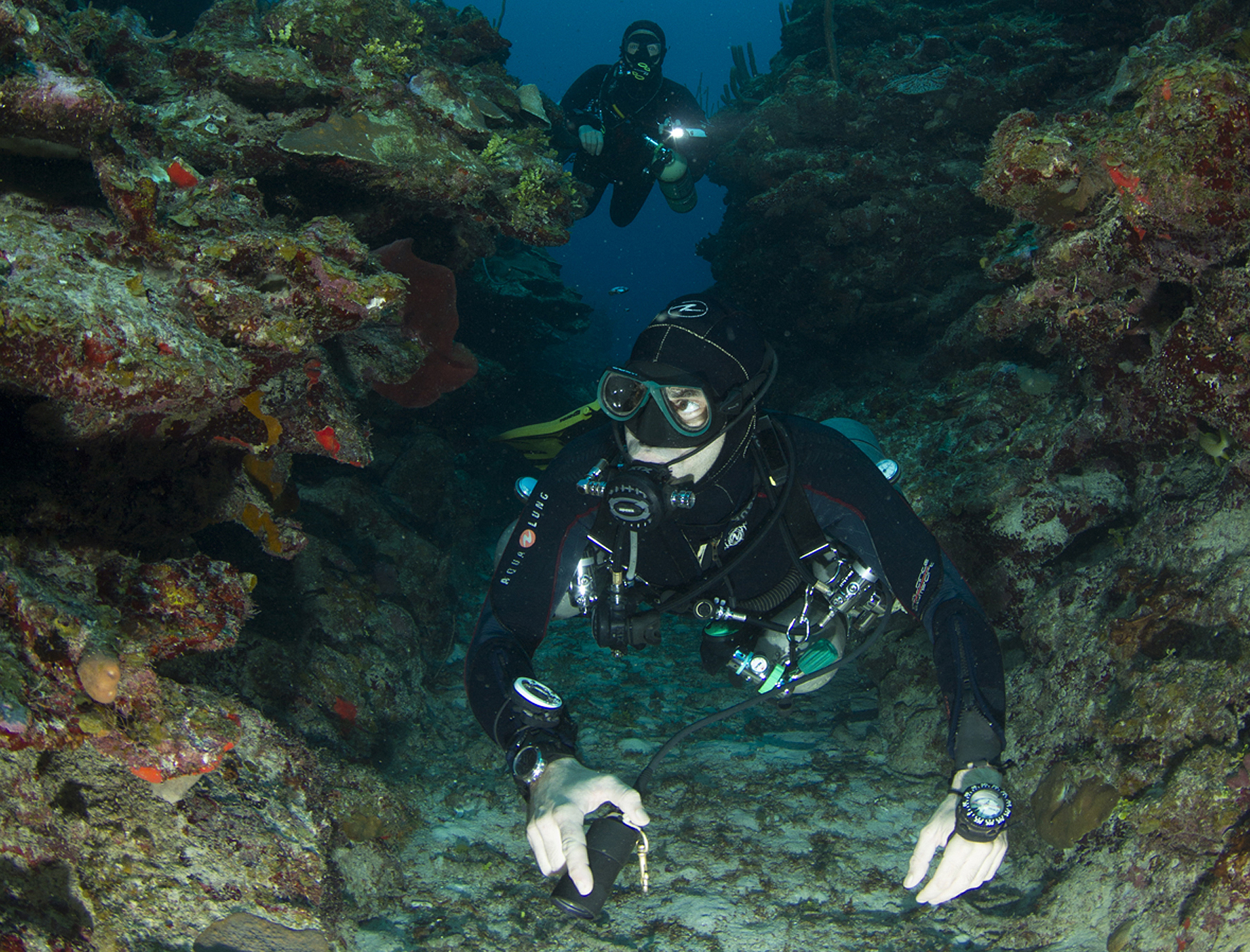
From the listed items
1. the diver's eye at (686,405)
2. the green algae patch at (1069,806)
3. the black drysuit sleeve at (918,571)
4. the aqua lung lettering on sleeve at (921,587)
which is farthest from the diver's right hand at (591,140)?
the green algae patch at (1069,806)

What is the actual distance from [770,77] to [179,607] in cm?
1234

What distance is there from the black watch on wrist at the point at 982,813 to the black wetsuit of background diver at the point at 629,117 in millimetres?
8706

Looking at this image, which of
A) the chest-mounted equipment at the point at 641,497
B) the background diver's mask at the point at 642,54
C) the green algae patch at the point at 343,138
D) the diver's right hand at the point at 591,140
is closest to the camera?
the chest-mounted equipment at the point at 641,497

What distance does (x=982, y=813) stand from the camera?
2.11m

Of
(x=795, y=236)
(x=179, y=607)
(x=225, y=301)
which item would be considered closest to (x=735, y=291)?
(x=795, y=236)

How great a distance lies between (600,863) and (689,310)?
240 cm

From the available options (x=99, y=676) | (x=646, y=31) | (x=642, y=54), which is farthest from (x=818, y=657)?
(x=646, y=31)

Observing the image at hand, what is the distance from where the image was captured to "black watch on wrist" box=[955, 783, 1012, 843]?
2090mm

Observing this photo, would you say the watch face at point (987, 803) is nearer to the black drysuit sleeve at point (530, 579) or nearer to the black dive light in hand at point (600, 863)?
the black dive light in hand at point (600, 863)

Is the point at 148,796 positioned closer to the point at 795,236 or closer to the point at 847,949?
the point at 847,949

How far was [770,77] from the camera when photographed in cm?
1116

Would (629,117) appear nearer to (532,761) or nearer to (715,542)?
(715,542)

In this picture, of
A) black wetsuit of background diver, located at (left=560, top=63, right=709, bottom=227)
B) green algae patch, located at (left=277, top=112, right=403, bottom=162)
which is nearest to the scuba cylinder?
black wetsuit of background diver, located at (left=560, top=63, right=709, bottom=227)

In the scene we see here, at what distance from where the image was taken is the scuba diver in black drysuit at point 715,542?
2809 millimetres
